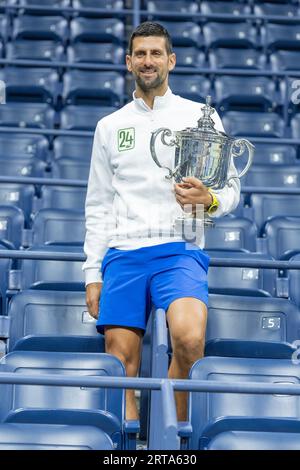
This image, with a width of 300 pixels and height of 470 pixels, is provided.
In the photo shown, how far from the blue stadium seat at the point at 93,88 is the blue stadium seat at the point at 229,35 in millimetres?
982

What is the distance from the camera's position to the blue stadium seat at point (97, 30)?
8312 mm

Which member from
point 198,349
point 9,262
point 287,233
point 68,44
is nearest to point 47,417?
point 198,349

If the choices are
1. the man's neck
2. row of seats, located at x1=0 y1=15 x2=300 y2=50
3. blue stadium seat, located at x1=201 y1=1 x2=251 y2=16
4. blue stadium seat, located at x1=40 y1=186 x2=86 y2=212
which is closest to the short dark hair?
the man's neck

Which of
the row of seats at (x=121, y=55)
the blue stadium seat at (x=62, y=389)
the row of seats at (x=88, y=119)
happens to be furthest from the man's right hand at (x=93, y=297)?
the row of seats at (x=121, y=55)

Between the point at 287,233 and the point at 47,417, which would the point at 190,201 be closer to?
the point at 47,417

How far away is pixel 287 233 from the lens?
5.20 metres

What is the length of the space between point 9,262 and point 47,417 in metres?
1.60

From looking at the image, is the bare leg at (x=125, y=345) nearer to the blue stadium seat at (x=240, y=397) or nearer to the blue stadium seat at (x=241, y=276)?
the blue stadium seat at (x=240, y=397)

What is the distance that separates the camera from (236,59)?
809cm

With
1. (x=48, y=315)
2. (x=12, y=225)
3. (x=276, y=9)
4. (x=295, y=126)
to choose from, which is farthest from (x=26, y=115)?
(x=48, y=315)

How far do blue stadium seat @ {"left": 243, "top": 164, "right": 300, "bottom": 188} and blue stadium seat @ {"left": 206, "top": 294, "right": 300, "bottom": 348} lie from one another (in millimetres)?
1933

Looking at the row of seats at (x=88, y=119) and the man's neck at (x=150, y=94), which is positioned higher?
the row of seats at (x=88, y=119)

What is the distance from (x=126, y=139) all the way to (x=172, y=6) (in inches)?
198

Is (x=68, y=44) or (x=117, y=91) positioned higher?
(x=68, y=44)
